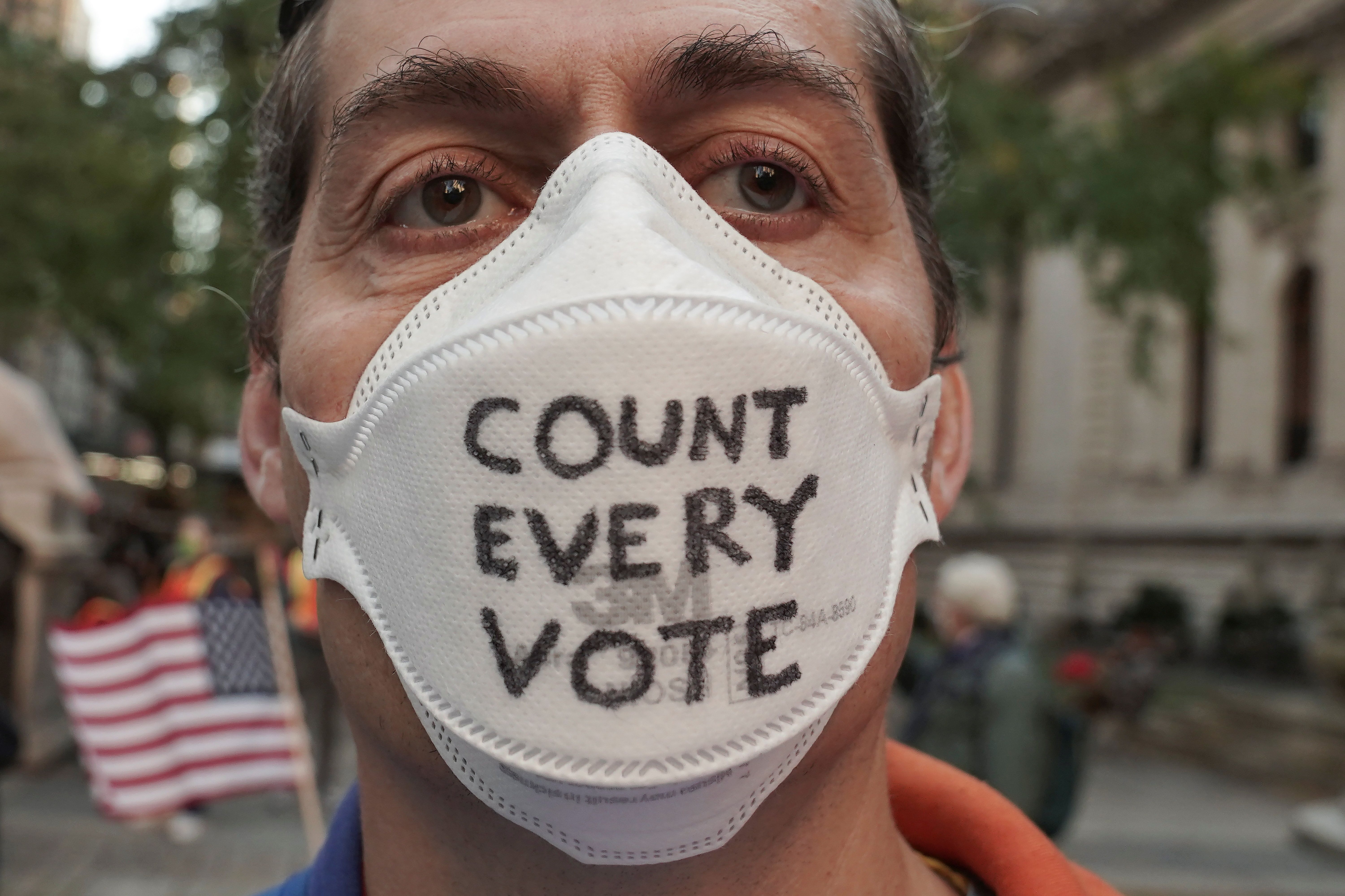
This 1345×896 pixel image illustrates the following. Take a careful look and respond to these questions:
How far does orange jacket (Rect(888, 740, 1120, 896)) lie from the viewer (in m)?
1.35

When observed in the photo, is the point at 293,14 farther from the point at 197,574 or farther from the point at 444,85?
the point at 197,574

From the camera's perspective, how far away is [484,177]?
1262 mm

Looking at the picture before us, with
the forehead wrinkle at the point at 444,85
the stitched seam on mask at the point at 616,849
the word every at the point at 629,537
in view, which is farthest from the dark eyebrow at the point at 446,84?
the stitched seam on mask at the point at 616,849

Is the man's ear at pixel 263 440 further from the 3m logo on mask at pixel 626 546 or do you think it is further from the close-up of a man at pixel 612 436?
the 3m logo on mask at pixel 626 546

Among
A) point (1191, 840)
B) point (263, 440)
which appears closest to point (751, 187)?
point (263, 440)

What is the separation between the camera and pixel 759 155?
1270 millimetres

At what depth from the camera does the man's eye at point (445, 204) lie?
4.16ft

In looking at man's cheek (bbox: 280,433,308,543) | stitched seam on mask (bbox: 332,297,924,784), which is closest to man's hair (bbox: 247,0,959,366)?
man's cheek (bbox: 280,433,308,543)

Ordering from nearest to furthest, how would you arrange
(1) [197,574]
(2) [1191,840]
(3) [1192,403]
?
(2) [1191,840], (1) [197,574], (3) [1192,403]

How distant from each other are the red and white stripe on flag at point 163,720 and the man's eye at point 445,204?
17.8 feet

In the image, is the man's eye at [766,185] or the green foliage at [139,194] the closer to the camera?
the man's eye at [766,185]

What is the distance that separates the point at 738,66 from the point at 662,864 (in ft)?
2.71

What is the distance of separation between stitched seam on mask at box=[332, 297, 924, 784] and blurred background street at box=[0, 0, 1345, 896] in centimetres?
41

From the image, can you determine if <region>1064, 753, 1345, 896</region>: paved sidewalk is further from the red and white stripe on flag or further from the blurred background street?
the red and white stripe on flag
